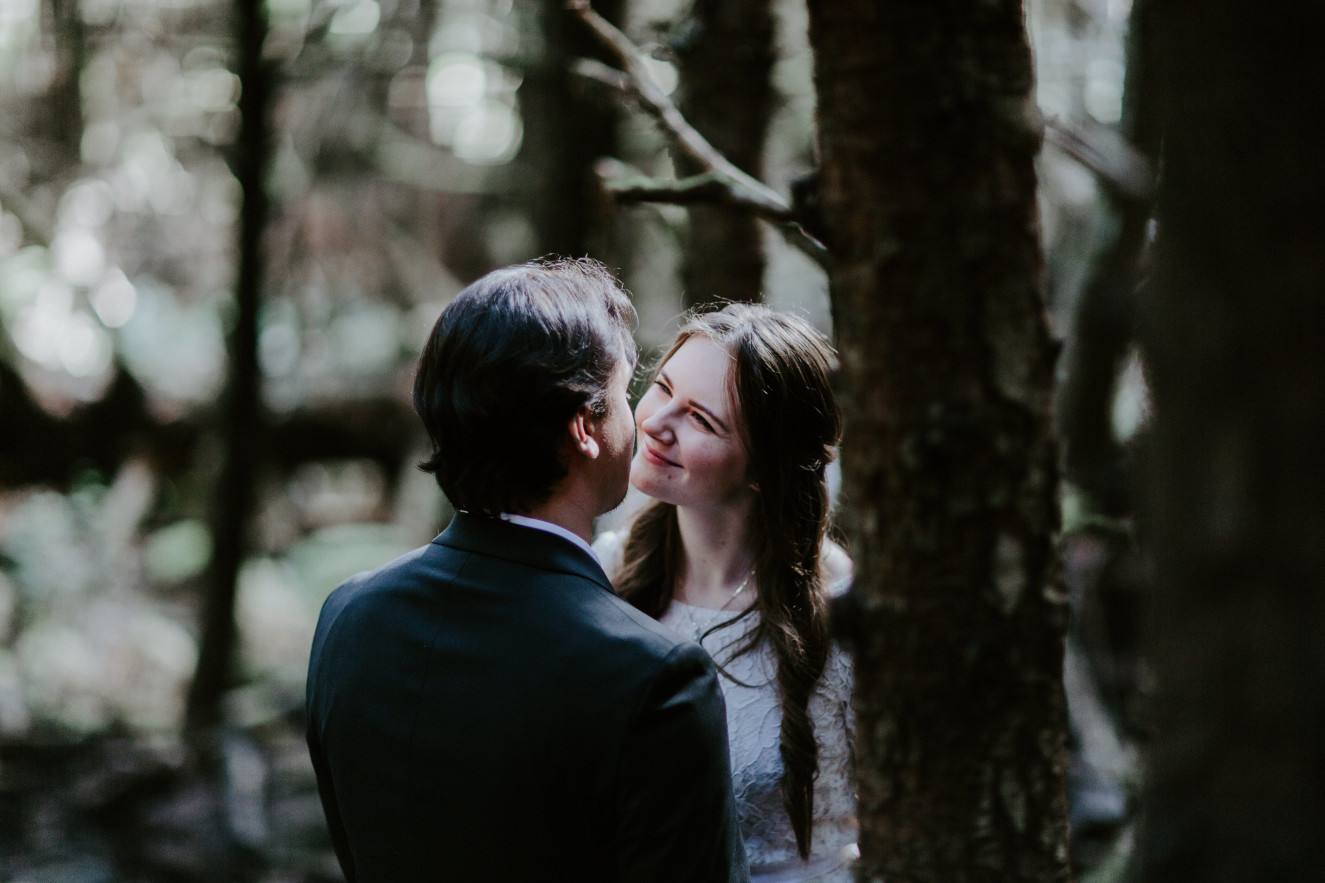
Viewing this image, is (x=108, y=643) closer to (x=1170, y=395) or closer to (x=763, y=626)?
(x=763, y=626)

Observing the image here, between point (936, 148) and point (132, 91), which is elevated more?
point (132, 91)

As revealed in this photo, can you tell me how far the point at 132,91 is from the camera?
701 centimetres

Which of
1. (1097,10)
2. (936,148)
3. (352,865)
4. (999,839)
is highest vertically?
(1097,10)

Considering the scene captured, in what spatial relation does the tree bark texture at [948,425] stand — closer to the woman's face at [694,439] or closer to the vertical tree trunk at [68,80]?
the woman's face at [694,439]

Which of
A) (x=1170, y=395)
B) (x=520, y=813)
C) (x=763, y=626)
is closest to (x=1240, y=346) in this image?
(x=1170, y=395)

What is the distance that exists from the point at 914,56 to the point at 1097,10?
492 centimetres

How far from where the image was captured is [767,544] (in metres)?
2.34

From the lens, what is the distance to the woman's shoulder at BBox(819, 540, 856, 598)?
2.41m

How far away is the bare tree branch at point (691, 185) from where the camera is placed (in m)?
1.65

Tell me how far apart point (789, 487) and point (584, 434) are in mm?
701

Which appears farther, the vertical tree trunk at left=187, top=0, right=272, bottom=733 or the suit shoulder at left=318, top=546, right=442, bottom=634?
the vertical tree trunk at left=187, top=0, right=272, bottom=733

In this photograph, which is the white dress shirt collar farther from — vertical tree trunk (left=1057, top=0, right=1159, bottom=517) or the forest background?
vertical tree trunk (left=1057, top=0, right=1159, bottom=517)

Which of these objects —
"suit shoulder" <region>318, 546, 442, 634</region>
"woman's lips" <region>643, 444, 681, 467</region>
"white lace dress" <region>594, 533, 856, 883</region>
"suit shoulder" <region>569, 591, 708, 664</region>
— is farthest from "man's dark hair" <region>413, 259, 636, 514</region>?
"white lace dress" <region>594, 533, 856, 883</region>

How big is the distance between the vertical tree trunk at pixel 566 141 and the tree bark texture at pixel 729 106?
128 centimetres
